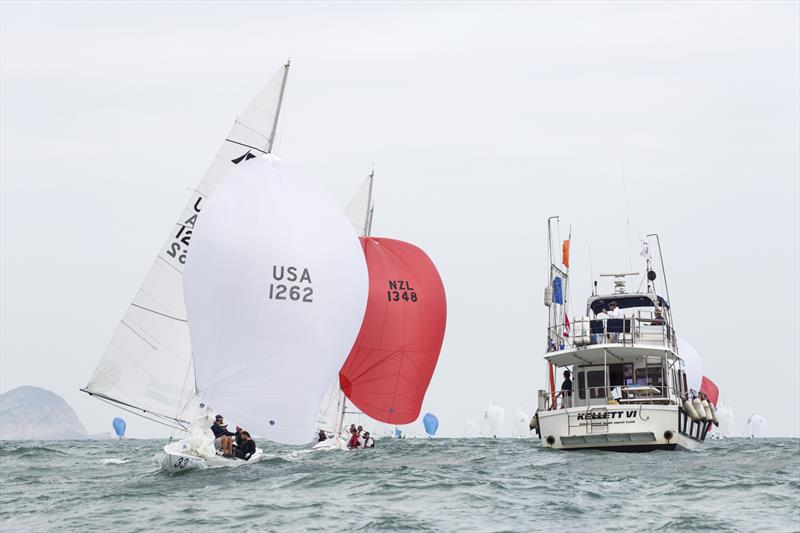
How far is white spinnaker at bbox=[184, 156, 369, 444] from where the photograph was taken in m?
22.7

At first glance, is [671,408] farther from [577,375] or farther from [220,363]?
[220,363]

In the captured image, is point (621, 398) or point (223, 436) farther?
point (621, 398)

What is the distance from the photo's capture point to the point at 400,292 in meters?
37.9

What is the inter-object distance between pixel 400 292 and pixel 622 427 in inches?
395

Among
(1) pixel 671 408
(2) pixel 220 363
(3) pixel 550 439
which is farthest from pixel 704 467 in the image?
(2) pixel 220 363

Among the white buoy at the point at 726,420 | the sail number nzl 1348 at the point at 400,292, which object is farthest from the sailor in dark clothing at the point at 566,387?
the white buoy at the point at 726,420

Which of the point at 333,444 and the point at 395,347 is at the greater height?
the point at 395,347

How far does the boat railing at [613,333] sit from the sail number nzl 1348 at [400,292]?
5.22 meters

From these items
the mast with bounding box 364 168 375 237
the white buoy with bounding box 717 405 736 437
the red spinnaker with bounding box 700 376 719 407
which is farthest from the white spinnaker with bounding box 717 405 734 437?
the mast with bounding box 364 168 375 237

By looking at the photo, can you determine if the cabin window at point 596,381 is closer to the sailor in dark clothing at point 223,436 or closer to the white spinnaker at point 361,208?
the white spinnaker at point 361,208

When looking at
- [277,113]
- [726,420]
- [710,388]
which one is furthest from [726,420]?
[277,113]

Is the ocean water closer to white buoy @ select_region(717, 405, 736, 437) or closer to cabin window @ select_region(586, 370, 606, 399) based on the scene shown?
cabin window @ select_region(586, 370, 606, 399)

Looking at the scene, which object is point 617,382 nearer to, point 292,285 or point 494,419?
point 292,285

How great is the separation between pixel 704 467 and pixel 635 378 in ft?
30.2
